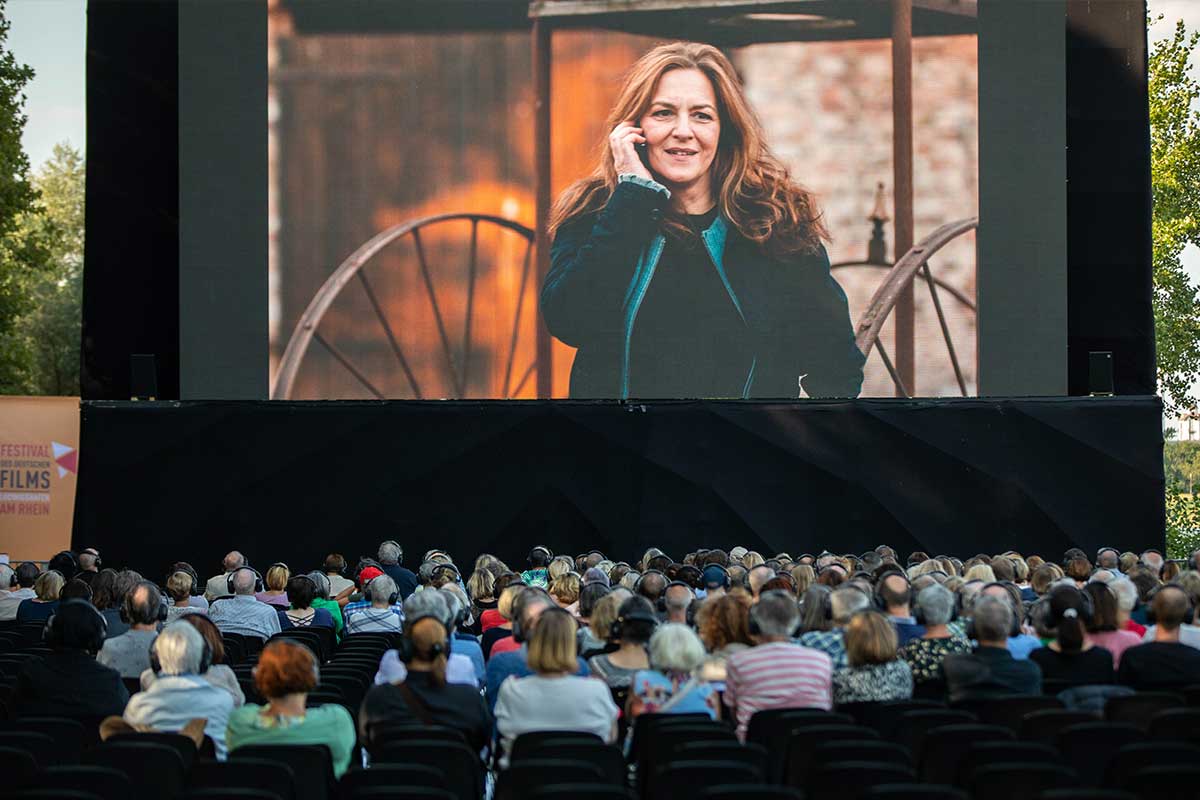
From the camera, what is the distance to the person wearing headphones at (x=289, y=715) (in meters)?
5.04

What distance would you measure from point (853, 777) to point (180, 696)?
110 inches

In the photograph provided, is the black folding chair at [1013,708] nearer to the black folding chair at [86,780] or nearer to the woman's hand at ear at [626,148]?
the black folding chair at [86,780]

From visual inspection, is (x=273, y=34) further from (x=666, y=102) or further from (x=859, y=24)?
(x=859, y=24)

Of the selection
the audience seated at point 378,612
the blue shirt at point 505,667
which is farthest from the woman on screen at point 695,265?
the blue shirt at point 505,667

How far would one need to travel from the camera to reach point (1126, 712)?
17.5ft

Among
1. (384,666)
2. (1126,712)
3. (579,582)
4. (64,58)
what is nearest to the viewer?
(1126,712)

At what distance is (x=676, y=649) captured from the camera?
220 inches

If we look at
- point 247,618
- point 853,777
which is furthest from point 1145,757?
point 247,618

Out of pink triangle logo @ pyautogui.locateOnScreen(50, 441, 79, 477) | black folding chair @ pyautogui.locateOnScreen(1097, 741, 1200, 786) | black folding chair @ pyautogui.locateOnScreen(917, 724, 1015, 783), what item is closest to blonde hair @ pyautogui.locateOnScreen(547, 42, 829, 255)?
pink triangle logo @ pyautogui.locateOnScreen(50, 441, 79, 477)

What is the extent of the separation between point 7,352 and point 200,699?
20486 mm

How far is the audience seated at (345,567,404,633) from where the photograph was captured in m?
8.51

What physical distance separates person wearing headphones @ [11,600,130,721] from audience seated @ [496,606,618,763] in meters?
1.95

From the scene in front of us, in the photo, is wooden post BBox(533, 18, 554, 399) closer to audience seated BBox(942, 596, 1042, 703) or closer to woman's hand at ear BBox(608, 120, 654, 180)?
woman's hand at ear BBox(608, 120, 654, 180)

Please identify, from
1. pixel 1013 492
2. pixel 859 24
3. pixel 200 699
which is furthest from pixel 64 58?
pixel 200 699
